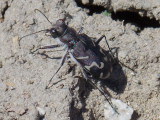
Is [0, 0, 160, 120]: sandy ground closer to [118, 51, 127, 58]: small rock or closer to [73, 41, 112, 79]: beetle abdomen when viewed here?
[118, 51, 127, 58]: small rock

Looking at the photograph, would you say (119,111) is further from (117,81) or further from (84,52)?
(84,52)

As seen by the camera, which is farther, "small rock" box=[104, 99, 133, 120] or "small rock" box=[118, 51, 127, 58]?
"small rock" box=[118, 51, 127, 58]

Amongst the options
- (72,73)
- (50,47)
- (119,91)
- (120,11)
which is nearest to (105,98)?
(119,91)

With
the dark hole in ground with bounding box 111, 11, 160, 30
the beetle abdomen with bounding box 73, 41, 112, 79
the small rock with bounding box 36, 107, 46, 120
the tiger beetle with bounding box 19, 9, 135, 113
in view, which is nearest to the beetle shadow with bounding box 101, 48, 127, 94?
the tiger beetle with bounding box 19, 9, 135, 113

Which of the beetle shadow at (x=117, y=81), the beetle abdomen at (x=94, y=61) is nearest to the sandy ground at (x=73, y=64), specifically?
the beetle shadow at (x=117, y=81)

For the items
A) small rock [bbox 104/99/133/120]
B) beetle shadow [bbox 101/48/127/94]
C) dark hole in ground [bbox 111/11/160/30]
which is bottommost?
small rock [bbox 104/99/133/120]

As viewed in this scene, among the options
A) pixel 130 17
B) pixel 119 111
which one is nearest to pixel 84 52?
pixel 119 111

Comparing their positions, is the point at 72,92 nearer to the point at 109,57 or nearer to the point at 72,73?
the point at 72,73
